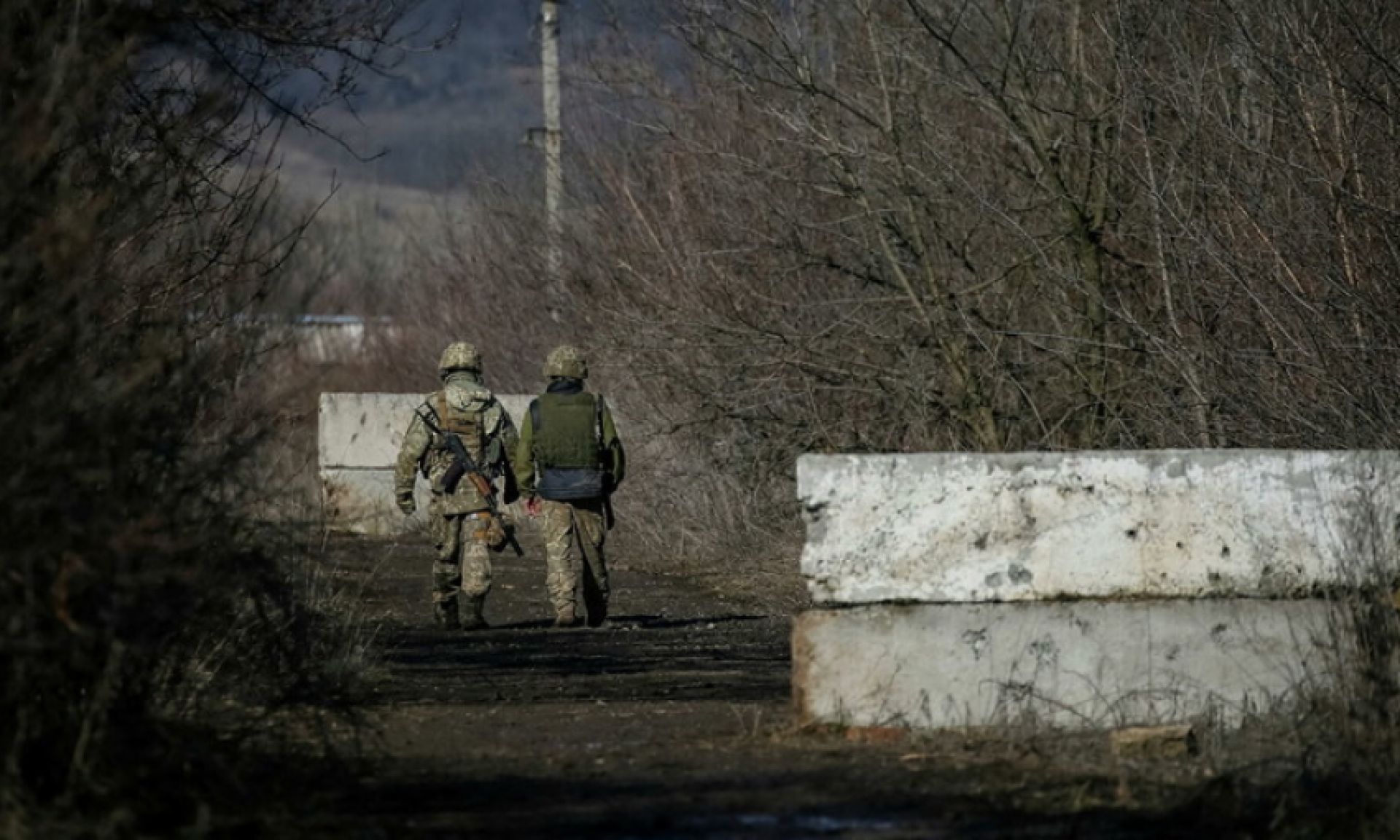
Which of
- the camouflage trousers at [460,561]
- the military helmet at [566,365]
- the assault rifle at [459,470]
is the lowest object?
the camouflage trousers at [460,561]

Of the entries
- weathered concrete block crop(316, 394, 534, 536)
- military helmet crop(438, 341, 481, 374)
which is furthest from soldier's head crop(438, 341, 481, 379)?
weathered concrete block crop(316, 394, 534, 536)

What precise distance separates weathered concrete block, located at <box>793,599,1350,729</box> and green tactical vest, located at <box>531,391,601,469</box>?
20.5 ft

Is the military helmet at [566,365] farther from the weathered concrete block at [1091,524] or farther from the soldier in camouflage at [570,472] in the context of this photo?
the weathered concrete block at [1091,524]

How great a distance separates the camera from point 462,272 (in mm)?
33719

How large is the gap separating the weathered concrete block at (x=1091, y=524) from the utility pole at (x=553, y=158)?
15.4 meters

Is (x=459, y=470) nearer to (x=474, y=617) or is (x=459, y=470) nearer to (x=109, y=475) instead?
(x=474, y=617)

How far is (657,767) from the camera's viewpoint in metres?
7.94

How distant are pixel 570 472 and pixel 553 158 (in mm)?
12983

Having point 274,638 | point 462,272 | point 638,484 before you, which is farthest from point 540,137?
point 274,638

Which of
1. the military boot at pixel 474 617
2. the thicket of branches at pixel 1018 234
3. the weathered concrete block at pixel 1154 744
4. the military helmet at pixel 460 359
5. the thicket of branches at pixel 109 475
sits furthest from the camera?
the military helmet at pixel 460 359

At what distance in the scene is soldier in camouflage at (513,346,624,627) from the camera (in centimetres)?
1457

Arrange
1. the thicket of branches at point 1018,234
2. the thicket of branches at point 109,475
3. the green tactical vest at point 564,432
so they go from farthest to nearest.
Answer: the green tactical vest at point 564,432
the thicket of branches at point 1018,234
the thicket of branches at point 109,475

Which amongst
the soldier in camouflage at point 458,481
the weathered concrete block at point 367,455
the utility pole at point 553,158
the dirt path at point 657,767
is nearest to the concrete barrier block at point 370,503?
the weathered concrete block at point 367,455

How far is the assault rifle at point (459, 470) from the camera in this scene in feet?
48.5
